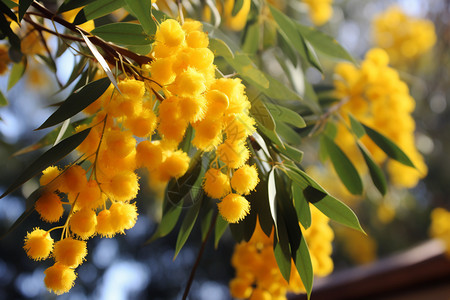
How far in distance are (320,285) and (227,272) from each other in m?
1.84

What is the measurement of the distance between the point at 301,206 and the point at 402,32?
368cm

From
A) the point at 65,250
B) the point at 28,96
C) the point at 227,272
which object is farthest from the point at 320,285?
the point at 65,250

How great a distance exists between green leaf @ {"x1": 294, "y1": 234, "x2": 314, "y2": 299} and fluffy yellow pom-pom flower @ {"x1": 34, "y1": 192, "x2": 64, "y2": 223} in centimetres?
45

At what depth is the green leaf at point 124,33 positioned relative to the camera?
83 centimetres

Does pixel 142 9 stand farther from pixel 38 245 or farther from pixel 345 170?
pixel 345 170

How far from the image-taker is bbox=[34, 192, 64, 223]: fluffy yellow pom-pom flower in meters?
0.69

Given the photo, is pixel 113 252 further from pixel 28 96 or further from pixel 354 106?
pixel 354 106

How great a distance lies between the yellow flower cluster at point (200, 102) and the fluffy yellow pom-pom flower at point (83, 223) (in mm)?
176

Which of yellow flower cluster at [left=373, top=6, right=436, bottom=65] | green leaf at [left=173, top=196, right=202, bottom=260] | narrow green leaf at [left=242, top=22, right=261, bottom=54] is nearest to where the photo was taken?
green leaf at [left=173, top=196, right=202, bottom=260]

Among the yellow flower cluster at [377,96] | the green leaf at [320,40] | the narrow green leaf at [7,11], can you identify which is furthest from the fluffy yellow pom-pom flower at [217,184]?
the yellow flower cluster at [377,96]

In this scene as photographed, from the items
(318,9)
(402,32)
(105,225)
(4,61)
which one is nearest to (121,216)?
(105,225)

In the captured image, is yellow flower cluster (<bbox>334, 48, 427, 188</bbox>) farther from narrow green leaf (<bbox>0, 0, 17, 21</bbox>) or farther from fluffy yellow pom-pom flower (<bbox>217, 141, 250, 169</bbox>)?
narrow green leaf (<bbox>0, 0, 17, 21</bbox>)

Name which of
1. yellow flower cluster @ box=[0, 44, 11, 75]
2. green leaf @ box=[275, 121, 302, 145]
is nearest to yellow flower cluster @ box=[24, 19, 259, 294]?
green leaf @ box=[275, 121, 302, 145]

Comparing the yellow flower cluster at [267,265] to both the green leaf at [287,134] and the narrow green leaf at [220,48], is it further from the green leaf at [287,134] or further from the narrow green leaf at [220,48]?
the narrow green leaf at [220,48]
